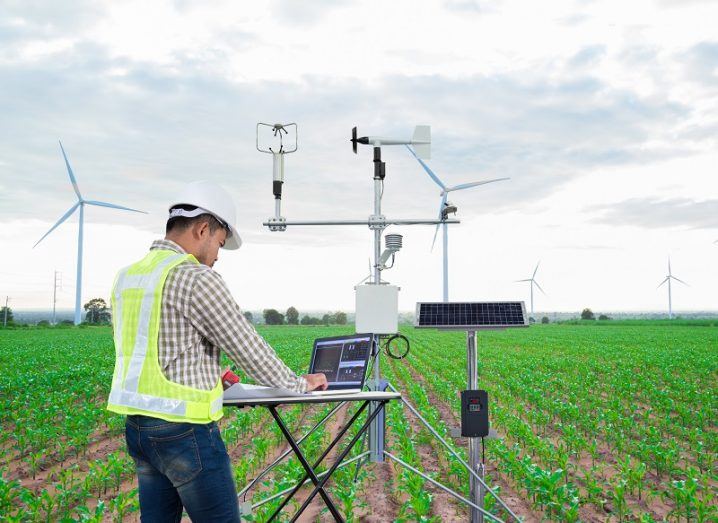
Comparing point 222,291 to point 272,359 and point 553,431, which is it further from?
point 553,431

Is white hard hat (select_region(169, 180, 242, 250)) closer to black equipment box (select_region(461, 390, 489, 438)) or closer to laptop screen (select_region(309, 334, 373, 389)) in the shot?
laptop screen (select_region(309, 334, 373, 389))

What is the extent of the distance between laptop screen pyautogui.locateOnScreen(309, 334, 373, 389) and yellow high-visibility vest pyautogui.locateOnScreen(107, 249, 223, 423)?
1503mm

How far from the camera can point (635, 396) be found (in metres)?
14.2

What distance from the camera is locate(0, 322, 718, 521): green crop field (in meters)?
5.99

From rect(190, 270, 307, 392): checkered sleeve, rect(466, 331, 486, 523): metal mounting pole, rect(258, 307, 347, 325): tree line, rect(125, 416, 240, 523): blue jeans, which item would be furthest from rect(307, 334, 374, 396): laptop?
rect(258, 307, 347, 325): tree line

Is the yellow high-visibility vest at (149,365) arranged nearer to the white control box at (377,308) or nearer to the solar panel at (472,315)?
the solar panel at (472,315)

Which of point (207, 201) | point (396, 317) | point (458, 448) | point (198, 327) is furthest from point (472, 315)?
point (458, 448)

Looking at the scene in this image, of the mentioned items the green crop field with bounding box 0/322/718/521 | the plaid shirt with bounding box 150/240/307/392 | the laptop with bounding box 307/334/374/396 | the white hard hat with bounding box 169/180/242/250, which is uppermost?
the white hard hat with bounding box 169/180/242/250

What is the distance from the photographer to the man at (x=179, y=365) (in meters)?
2.66

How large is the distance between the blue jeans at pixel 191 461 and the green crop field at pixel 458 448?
9.27 ft

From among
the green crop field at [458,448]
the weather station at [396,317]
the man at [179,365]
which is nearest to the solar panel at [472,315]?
the weather station at [396,317]

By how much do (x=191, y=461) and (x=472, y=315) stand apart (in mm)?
3271

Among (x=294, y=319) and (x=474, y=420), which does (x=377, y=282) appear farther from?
(x=294, y=319)

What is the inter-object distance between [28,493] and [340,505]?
2.85 meters
